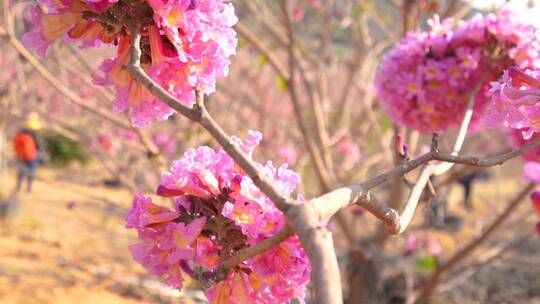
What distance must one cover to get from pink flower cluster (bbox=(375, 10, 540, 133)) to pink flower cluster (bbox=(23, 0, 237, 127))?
100 cm

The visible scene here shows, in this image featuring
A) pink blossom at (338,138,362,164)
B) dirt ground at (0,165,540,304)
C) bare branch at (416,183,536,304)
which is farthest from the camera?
pink blossom at (338,138,362,164)

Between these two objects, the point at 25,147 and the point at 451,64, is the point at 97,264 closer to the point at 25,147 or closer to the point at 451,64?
the point at 25,147

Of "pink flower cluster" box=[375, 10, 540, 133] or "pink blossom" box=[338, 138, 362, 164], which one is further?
"pink blossom" box=[338, 138, 362, 164]

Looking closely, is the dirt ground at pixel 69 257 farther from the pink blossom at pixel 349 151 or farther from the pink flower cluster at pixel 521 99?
the pink flower cluster at pixel 521 99

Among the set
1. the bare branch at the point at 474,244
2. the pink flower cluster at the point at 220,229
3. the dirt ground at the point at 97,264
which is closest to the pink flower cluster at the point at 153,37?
the pink flower cluster at the point at 220,229

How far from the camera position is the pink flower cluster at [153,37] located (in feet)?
3.03

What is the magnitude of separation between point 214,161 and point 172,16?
0.89 feet

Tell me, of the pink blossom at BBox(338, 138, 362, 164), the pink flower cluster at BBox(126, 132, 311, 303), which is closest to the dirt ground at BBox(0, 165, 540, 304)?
the pink blossom at BBox(338, 138, 362, 164)

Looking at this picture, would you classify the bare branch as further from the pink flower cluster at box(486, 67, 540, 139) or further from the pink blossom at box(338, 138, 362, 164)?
the pink blossom at box(338, 138, 362, 164)

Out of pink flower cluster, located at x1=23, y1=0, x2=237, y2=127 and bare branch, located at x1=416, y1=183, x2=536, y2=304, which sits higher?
bare branch, located at x1=416, y1=183, x2=536, y2=304

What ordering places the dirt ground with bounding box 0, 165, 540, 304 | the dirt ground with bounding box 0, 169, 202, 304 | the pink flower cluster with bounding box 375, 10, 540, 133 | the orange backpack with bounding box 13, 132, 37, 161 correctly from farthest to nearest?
the orange backpack with bounding box 13, 132, 37, 161 → the dirt ground with bounding box 0, 169, 202, 304 → the dirt ground with bounding box 0, 165, 540, 304 → the pink flower cluster with bounding box 375, 10, 540, 133

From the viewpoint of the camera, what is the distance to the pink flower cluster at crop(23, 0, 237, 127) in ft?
3.03

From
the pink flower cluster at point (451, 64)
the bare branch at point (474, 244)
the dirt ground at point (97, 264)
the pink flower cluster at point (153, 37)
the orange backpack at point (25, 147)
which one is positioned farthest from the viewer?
the orange backpack at point (25, 147)

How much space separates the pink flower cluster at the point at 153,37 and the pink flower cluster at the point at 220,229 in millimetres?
135
